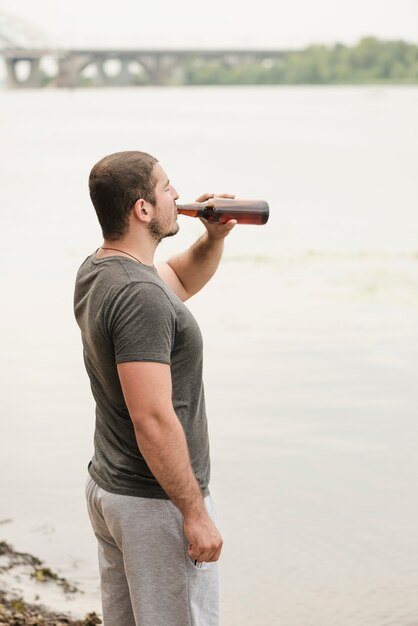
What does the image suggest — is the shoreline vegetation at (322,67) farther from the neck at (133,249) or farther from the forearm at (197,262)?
the neck at (133,249)

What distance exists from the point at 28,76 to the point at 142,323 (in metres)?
52.3

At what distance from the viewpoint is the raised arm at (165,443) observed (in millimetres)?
1904

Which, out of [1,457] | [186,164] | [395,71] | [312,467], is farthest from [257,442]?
A: [395,71]

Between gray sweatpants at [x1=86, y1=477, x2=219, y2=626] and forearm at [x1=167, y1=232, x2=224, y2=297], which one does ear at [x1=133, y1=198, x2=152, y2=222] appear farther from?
gray sweatpants at [x1=86, y1=477, x2=219, y2=626]

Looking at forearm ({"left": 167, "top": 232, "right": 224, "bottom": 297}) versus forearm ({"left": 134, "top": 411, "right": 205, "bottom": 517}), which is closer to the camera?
forearm ({"left": 134, "top": 411, "right": 205, "bottom": 517})

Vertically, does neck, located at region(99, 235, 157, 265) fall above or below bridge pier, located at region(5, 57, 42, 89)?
above

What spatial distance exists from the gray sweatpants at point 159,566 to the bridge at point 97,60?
135 ft

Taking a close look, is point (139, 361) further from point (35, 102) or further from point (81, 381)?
point (35, 102)

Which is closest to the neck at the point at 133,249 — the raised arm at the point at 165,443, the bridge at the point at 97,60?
the raised arm at the point at 165,443

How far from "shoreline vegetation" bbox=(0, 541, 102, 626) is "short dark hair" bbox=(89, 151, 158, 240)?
1.57 metres

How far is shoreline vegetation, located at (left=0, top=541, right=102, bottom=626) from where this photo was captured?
331 centimetres

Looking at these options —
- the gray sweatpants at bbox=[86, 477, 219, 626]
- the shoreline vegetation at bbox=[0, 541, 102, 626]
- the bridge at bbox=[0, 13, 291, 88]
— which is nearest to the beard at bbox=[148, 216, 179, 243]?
the gray sweatpants at bbox=[86, 477, 219, 626]

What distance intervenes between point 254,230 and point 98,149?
16.6m

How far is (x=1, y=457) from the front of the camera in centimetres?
623
